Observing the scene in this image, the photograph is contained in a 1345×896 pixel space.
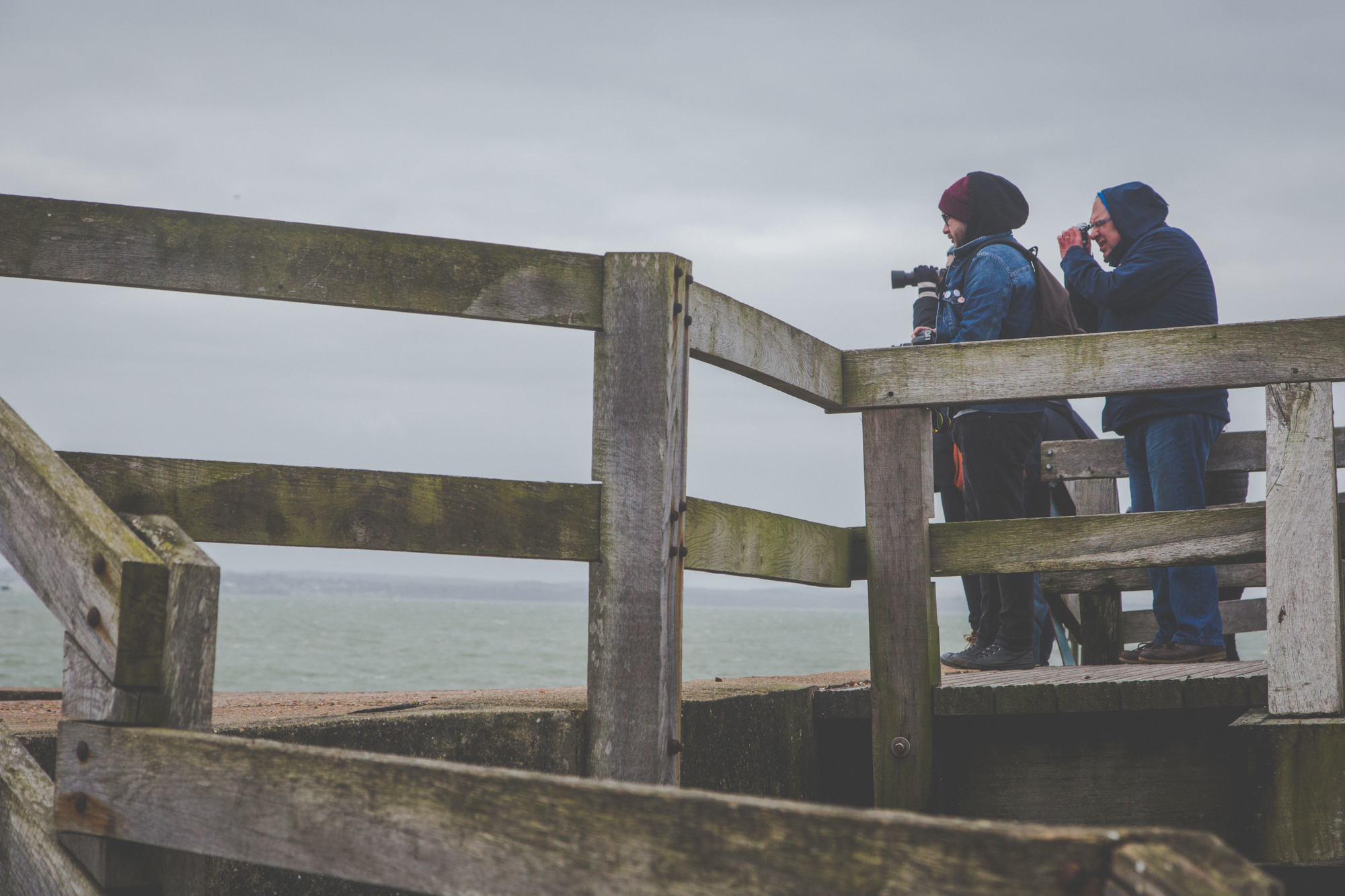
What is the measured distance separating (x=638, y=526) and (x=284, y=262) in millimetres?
882

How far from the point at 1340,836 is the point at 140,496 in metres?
2.61

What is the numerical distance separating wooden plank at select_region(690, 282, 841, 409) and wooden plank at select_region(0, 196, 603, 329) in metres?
0.29

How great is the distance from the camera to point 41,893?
1.86 metres

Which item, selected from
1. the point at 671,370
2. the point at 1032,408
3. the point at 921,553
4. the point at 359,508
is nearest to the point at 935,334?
the point at 1032,408

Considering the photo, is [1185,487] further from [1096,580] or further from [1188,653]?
[1096,580]

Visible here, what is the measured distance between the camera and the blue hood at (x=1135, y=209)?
4520 mm

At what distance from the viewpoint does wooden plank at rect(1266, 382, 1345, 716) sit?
2.92 m

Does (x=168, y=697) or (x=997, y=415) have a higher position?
(x=997, y=415)

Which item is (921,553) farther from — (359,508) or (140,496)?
(140,496)

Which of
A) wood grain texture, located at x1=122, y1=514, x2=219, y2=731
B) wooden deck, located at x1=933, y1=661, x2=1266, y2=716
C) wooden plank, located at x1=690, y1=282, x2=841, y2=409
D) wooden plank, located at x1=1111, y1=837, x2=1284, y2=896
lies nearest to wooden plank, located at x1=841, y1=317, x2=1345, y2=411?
wooden plank, located at x1=690, y1=282, x2=841, y2=409

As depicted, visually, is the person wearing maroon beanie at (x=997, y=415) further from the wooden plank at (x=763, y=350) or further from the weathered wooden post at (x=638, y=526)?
the weathered wooden post at (x=638, y=526)

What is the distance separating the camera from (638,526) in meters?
2.54

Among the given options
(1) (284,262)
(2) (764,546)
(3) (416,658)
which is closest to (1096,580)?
(2) (764,546)

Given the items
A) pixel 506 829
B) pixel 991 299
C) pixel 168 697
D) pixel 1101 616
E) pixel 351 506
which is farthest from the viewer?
pixel 1101 616
